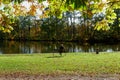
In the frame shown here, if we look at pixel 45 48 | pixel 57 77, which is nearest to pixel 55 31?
pixel 45 48

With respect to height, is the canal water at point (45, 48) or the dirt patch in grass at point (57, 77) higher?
the dirt patch in grass at point (57, 77)

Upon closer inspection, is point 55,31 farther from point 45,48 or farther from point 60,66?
point 60,66

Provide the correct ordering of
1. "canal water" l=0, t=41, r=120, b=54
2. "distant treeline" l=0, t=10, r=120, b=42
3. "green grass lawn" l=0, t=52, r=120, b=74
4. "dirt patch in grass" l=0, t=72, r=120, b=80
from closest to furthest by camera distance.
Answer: "dirt patch in grass" l=0, t=72, r=120, b=80
"green grass lawn" l=0, t=52, r=120, b=74
"canal water" l=0, t=41, r=120, b=54
"distant treeline" l=0, t=10, r=120, b=42

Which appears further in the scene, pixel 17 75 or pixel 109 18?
pixel 17 75

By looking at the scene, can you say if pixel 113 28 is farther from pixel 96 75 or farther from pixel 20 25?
pixel 96 75

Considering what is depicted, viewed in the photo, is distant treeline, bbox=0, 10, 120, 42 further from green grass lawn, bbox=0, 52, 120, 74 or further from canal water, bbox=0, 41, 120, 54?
green grass lawn, bbox=0, 52, 120, 74

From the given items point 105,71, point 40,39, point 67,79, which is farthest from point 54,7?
point 40,39

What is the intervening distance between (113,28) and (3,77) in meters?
99.6

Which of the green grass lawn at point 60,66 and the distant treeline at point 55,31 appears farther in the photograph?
the distant treeline at point 55,31

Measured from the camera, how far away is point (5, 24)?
39.9 feet

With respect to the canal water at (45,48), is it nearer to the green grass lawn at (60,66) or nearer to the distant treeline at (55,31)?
the green grass lawn at (60,66)

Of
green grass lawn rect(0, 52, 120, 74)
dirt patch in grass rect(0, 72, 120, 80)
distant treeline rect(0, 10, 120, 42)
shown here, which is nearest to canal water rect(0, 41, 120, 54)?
green grass lawn rect(0, 52, 120, 74)

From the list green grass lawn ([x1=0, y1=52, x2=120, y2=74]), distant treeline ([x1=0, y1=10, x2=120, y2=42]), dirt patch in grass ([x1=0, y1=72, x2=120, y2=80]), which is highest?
dirt patch in grass ([x1=0, y1=72, x2=120, y2=80])

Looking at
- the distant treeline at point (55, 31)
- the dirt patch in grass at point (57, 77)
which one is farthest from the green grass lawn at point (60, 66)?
the distant treeline at point (55, 31)
